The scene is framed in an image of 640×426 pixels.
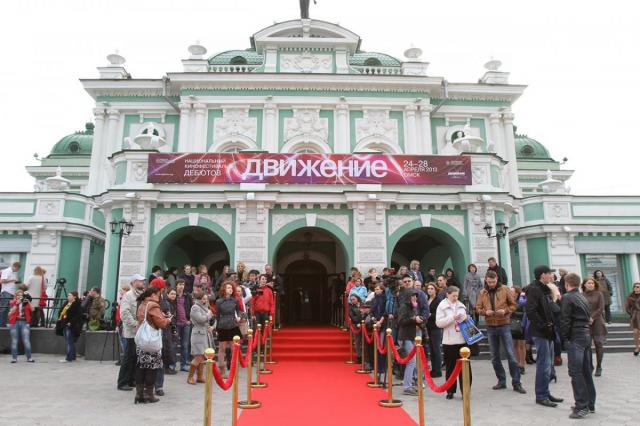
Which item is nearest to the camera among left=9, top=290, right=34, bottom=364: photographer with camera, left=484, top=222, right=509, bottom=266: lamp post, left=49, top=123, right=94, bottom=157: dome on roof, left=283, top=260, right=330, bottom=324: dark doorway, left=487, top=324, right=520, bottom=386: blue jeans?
left=487, top=324, right=520, bottom=386: blue jeans

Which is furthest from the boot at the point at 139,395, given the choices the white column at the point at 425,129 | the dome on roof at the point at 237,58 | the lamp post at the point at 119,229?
the dome on roof at the point at 237,58

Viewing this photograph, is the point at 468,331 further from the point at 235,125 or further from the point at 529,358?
the point at 235,125

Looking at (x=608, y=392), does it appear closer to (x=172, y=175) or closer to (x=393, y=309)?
(x=393, y=309)

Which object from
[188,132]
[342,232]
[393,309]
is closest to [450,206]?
[342,232]

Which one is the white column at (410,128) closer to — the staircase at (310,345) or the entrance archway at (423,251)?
the entrance archway at (423,251)

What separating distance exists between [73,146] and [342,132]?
19.4 metres

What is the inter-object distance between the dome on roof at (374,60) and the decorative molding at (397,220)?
1226 cm

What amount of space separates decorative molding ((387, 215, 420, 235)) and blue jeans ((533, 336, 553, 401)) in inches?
363

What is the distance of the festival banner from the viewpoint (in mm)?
16547

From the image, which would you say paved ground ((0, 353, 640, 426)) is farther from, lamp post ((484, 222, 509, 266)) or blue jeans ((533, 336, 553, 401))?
lamp post ((484, 222, 509, 266))

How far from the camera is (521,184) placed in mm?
29500

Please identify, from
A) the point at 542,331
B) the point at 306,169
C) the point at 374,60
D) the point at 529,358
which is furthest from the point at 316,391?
the point at 374,60

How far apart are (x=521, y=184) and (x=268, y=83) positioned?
16922 millimetres

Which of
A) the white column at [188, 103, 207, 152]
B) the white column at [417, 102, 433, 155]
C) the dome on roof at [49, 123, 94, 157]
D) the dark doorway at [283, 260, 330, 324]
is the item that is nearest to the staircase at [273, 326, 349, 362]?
the dark doorway at [283, 260, 330, 324]
